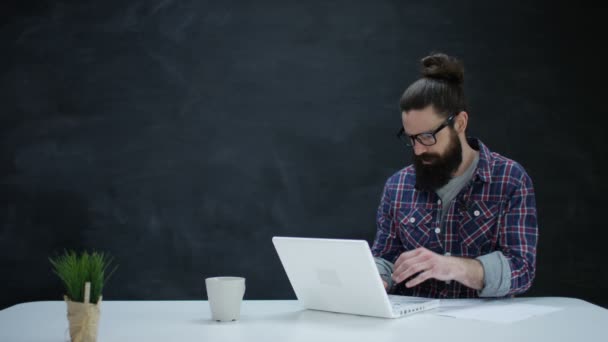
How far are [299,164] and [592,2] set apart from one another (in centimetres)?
157

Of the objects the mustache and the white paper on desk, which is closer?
the white paper on desk

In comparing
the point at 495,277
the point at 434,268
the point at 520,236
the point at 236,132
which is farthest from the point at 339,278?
the point at 236,132

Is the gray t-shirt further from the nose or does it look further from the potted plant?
the potted plant

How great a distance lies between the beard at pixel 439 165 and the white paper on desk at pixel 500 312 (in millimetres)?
539

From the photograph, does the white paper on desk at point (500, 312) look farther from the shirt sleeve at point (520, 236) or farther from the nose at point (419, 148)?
the nose at point (419, 148)

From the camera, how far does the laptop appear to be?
162cm

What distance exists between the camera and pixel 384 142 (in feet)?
10.8

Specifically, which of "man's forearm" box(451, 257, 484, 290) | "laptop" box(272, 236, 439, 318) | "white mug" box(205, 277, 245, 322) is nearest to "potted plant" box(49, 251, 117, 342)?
"white mug" box(205, 277, 245, 322)

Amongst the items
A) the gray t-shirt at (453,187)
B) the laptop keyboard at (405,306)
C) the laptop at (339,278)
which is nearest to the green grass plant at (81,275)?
the laptop at (339,278)

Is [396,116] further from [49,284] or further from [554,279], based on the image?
[49,284]

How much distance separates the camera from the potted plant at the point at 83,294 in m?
1.36

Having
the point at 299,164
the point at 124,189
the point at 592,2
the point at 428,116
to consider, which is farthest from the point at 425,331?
the point at 592,2

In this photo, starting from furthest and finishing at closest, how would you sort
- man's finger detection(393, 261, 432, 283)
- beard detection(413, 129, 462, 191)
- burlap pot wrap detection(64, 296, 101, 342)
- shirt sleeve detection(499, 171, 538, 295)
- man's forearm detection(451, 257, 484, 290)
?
beard detection(413, 129, 462, 191)
shirt sleeve detection(499, 171, 538, 295)
man's forearm detection(451, 257, 484, 290)
man's finger detection(393, 261, 432, 283)
burlap pot wrap detection(64, 296, 101, 342)

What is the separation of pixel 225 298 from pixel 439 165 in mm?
969
